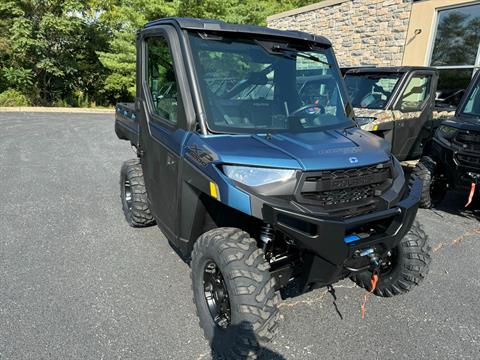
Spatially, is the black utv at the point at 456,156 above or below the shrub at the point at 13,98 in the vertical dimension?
above

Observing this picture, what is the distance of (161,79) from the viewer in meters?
2.93

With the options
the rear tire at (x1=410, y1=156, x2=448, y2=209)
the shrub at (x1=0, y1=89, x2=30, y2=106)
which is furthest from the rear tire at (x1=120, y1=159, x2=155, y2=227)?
the shrub at (x1=0, y1=89, x2=30, y2=106)

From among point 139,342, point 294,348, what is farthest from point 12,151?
point 294,348

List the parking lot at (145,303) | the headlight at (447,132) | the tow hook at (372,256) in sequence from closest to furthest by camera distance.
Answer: the tow hook at (372,256)
the parking lot at (145,303)
the headlight at (447,132)

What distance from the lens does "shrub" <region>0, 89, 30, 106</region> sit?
16.2 meters

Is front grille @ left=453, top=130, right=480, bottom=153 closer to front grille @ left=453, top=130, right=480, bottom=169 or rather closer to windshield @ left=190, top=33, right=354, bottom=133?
front grille @ left=453, top=130, right=480, bottom=169

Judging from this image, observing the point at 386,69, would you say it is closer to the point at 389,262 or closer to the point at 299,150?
the point at 389,262

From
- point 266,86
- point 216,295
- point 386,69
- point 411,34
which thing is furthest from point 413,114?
point 411,34

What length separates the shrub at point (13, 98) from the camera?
53.3 ft

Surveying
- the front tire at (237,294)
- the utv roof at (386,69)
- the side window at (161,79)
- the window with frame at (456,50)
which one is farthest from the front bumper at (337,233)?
the window with frame at (456,50)

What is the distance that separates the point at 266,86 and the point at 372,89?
4444 millimetres

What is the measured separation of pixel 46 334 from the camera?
2.47 meters

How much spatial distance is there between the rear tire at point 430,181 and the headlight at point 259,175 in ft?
11.1

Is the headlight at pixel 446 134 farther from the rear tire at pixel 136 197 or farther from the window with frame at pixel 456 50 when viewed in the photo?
the window with frame at pixel 456 50
